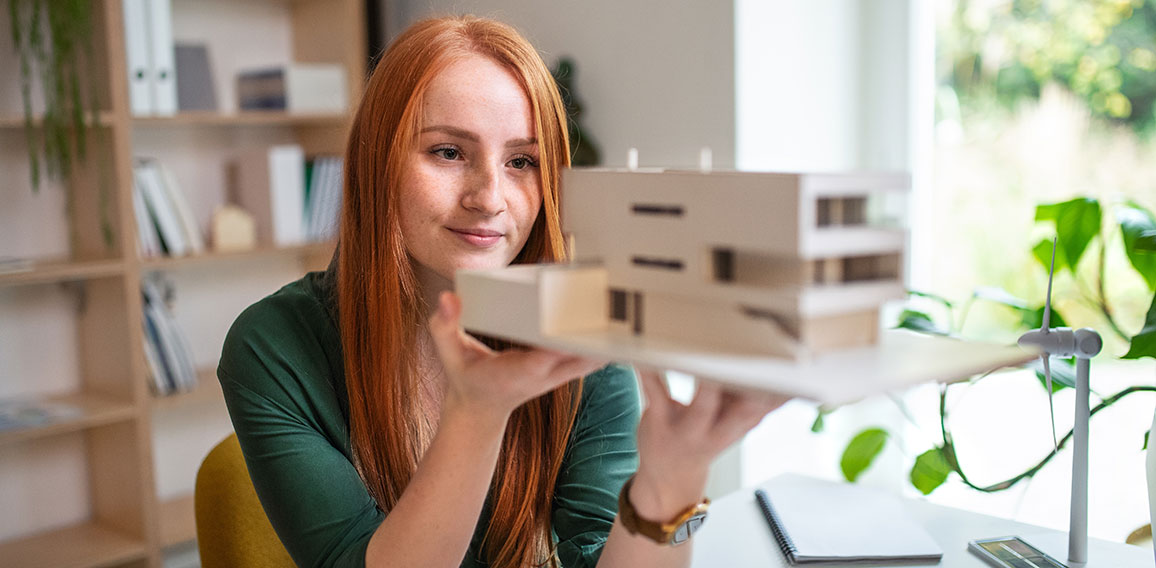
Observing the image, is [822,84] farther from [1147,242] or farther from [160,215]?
Answer: [160,215]

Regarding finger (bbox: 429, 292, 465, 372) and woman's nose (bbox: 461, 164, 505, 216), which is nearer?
finger (bbox: 429, 292, 465, 372)

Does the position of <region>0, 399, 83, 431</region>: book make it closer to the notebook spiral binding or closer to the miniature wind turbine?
the notebook spiral binding

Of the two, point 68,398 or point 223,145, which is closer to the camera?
point 68,398

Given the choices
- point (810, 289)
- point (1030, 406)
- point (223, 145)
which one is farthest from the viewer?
point (223, 145)

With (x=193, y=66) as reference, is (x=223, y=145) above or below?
below

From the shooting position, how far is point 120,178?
7.64ft

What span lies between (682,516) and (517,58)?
575 millimetres

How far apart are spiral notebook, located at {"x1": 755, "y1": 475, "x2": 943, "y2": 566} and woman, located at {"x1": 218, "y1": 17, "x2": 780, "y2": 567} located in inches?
8.8

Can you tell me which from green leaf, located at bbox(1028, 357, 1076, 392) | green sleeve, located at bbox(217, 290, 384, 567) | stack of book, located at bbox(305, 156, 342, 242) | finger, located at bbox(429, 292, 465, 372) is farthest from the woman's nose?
stack of book, located at bbox(305, 156, 342, 242)

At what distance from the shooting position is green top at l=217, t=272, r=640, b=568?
1131 millimetres

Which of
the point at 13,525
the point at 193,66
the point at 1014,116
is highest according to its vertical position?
the point at 193,66

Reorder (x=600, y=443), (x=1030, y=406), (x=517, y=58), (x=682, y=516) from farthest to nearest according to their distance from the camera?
(x=1030, y=406) < (x=600, y=443) < (x=517, y=58) < (x=682, y=516)

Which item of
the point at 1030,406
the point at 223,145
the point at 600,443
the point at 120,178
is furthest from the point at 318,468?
the point at 223,145

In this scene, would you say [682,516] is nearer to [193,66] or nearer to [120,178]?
[120,178]
